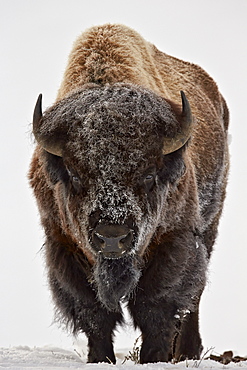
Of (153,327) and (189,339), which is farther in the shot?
(189,339)

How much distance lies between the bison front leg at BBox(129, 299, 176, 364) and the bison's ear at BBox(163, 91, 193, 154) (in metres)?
1.34

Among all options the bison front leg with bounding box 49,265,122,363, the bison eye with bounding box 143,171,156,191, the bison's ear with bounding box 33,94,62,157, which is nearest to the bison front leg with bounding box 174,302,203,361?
the bison front leg with bounding box 49,265,122,363

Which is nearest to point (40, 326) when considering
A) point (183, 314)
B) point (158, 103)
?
point (183, 314)

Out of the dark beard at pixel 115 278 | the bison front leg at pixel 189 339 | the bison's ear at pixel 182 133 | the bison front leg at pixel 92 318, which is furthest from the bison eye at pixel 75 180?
the bison front leg at pixel 189 339

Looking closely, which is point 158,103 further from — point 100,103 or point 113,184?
point 113,184

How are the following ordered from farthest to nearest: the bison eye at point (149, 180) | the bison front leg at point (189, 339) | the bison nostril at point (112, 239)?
the bison front leg at point (189, 339), the bison eye at point (149, 180), the bison nostril at point (112, 239)

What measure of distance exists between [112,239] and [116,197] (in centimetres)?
33

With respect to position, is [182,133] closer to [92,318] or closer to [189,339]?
[92,318]

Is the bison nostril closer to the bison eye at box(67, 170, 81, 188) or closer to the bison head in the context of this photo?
the bison head

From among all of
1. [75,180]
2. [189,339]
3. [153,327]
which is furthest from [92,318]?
[189,339]

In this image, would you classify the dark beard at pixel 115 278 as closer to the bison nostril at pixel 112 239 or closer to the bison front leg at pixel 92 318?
the bison nostril at pixel 112 239

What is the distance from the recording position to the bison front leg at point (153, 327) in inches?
220

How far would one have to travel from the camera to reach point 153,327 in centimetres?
563

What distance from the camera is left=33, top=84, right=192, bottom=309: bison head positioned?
472cm
